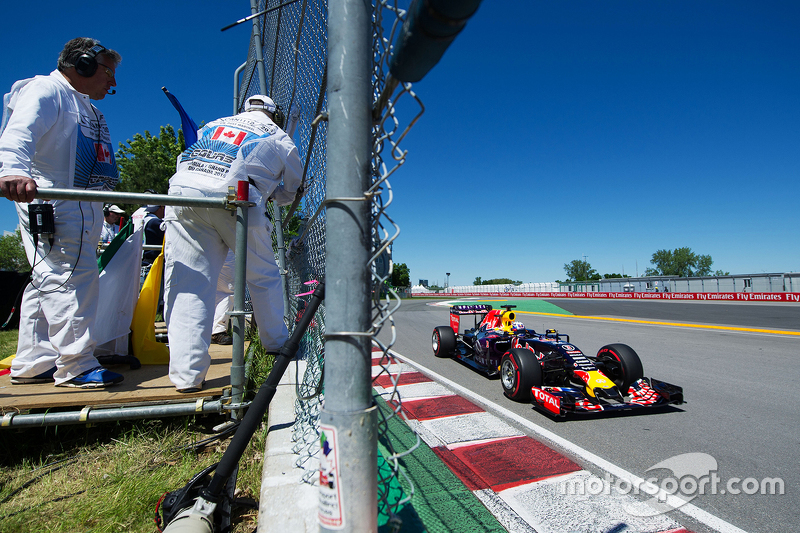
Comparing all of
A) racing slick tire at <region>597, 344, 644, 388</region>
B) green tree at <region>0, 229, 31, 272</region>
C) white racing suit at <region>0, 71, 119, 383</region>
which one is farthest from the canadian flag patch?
green tree at <region>0, 229, 31, 272</region>

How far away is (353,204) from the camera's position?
93 cm

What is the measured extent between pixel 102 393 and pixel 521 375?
Result: 10.5 ft

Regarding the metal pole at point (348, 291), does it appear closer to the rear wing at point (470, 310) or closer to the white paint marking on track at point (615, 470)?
the white paint marking on track at point (615, 470)

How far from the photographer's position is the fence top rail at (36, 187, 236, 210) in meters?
2.01

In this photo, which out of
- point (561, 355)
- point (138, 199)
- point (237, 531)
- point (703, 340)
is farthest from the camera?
point (703, 340)

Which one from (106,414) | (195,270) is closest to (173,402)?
(106,414)

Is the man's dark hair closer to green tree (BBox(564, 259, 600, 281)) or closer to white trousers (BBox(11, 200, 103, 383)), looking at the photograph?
white trousers (BBox(11, 200, 103, 383))

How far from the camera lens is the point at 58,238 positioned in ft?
7.80

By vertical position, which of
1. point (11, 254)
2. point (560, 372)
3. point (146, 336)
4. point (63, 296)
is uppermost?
point (11, 254)

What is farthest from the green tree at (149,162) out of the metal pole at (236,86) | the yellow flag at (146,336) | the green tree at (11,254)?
the green tree at (11,254)

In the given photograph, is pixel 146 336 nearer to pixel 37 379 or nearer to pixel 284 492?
pixel 37 379

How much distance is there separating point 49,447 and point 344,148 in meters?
2.50

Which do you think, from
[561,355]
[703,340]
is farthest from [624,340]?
[561,355]

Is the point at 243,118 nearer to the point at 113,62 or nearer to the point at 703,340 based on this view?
the point at 113,62
